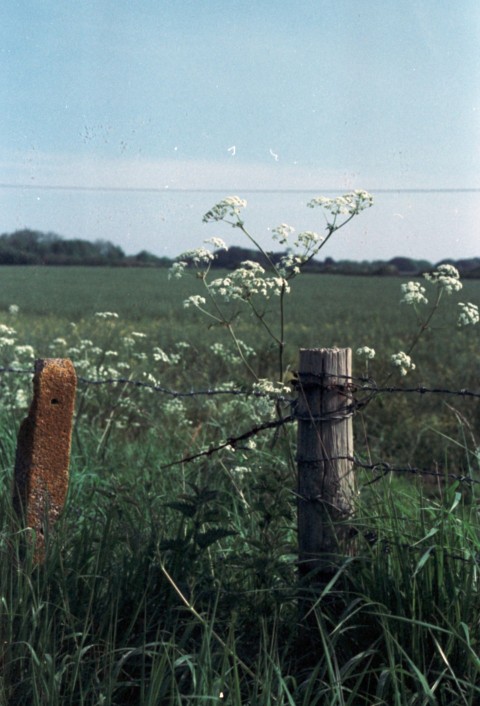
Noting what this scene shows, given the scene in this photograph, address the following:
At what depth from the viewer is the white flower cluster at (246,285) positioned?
393 centimetres

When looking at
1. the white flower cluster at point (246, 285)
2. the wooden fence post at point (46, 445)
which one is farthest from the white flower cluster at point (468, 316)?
the wooden fence post at point (46, 445)

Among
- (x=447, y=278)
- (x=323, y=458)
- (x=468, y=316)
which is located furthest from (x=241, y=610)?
(x=447, y=278)

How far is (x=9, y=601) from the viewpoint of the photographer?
114 inches

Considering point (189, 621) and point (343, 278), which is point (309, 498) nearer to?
point (189, 621)

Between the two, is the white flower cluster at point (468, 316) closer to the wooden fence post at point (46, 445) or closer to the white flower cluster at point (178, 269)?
the white flower cluster at point (178, 269)

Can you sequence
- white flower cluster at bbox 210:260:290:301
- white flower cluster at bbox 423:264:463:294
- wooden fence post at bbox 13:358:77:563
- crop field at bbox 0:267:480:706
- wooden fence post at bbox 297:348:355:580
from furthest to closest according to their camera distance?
white flower cluster at bbox 423:264:463:294, white flower cluster at bbox 210:260:290:301, wooden fence post at bbox 13:358:77:563, wooden fence post at bbox 297:348:355:580, crop field at bbox 0:267:480:706

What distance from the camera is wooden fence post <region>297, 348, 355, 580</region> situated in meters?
3.00

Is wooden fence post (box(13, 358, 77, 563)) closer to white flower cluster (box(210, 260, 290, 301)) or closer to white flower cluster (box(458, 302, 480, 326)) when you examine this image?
white flower cluster (box(210, 260, 290, 301))

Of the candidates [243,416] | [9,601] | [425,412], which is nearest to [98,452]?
[243,416]

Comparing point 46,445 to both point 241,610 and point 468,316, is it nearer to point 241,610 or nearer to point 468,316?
point 241,610

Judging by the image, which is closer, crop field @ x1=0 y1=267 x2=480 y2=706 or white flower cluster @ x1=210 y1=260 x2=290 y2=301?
crop field @ x1=0 y1=267 x2=480 y2=706


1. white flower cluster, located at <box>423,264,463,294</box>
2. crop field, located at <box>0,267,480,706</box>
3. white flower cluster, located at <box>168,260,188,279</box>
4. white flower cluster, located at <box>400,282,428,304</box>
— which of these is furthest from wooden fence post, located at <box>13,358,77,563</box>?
white flower cluster, located at <box>423,264,463,294</box>

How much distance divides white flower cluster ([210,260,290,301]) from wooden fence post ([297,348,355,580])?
0.88 metres

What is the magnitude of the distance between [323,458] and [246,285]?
121cm
